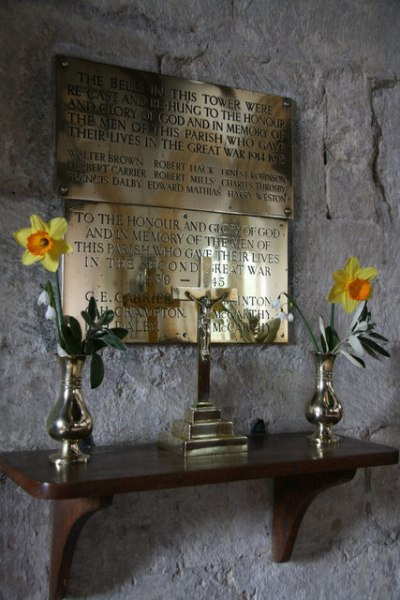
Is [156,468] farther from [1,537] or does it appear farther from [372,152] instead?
[372,152]

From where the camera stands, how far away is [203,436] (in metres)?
1.55

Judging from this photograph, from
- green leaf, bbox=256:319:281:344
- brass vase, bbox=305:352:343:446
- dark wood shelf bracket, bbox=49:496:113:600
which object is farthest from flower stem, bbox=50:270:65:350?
brass vase, bbox=305:352:343:446

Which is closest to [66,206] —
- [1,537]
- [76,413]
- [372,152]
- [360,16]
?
[76,413]

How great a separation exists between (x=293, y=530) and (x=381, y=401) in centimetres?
50

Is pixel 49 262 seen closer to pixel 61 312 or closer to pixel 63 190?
pixel 61 312

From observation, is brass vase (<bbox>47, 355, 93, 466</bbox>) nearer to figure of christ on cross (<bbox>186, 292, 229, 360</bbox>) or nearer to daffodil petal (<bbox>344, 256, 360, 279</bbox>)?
figure of christ on cross (<bbox>186, 292, 229, 360</bbox>)

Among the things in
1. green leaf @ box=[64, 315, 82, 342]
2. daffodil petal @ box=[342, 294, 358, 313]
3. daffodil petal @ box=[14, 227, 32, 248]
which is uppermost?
daffodil petal @ box=[14, 227, 32, 248]

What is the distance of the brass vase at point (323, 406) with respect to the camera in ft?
5.59

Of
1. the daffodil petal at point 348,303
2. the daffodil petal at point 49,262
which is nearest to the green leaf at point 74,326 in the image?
the daffodil petal at point 49,262

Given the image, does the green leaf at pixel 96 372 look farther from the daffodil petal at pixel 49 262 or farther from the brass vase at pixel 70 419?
the daffodil petal at pixel 49 262

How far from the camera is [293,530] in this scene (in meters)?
1.75

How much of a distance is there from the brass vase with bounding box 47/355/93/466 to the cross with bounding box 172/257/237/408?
0.97 ft

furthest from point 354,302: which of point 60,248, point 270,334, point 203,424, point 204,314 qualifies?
point 60,248

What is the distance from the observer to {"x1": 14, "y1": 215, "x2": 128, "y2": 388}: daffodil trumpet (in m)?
1.38
